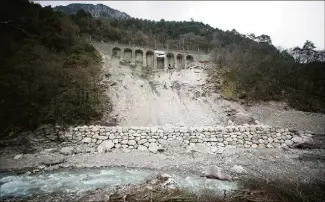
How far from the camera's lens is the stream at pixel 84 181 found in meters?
8.89

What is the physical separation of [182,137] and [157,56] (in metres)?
21.8

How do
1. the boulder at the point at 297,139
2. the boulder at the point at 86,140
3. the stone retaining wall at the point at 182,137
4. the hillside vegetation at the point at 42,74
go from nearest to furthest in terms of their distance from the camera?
1. the boulder at the point at 86,140
2. the stone retaining wall at the point at 182,137
3. the hillside vegetation at the point at 42,74
4. the boulder at the point at 297,139

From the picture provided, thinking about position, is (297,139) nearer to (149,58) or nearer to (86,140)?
(86,140)

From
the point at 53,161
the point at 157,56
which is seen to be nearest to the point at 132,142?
the point at 53,161

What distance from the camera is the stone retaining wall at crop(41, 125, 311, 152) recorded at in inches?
550

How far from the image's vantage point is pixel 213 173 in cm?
1067

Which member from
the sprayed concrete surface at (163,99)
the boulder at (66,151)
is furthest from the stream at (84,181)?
the sprayed concrete surface at (163,99)

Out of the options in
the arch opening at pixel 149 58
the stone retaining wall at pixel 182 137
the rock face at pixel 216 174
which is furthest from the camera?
the arch opening at pixel 149 58

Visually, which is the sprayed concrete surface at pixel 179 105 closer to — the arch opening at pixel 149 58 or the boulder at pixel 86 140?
the boulder at pixel 86 140

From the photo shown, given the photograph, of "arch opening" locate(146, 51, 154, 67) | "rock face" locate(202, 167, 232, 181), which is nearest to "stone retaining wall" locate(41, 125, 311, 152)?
"rock face" locate(202, 167, 232, 181)

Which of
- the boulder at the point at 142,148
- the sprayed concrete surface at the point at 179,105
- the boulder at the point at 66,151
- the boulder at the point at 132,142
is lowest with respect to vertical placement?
the boulder at the point at 142,148

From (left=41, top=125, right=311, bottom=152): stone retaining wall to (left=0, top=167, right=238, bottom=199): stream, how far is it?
2.84 metres

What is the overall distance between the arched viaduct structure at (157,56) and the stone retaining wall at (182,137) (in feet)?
64.3

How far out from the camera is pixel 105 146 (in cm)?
1353
